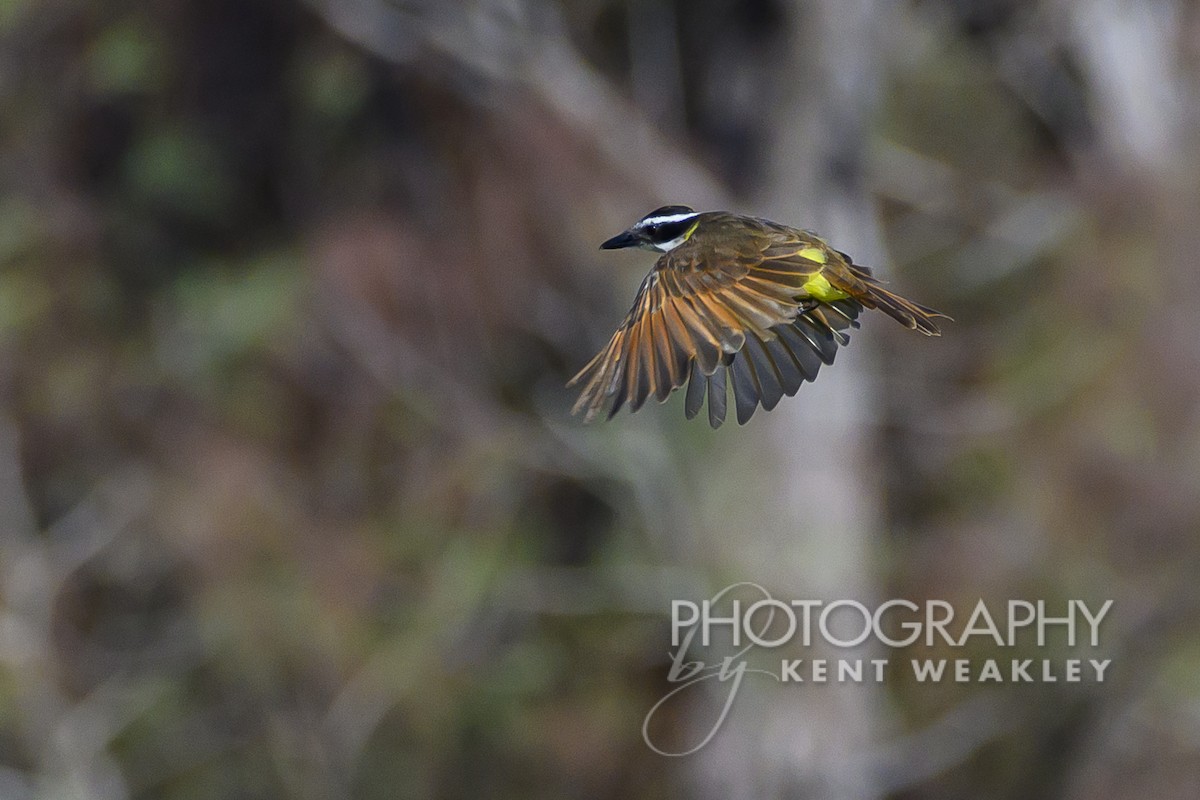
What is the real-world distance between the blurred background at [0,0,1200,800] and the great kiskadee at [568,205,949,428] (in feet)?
30.2

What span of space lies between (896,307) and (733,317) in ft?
1.78

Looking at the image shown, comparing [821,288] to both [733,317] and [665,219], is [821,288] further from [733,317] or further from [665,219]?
[665,219]

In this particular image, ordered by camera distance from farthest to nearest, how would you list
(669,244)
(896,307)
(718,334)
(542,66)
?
(542,66)
(669,244)
(896,307)
(718,334)

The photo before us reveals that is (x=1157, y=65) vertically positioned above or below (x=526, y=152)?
above

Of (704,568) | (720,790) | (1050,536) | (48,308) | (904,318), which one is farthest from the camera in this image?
(48,308)

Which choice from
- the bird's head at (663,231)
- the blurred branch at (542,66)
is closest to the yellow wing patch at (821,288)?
the bird's head at (663,231)

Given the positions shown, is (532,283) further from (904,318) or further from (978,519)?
(904,318)

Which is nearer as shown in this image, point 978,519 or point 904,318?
point 904,318

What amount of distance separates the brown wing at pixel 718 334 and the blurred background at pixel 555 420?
9330mm

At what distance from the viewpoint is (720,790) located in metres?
15.9

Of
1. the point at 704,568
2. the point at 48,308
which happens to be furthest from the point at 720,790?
the point at 48,308

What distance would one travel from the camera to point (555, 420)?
16.2 meters

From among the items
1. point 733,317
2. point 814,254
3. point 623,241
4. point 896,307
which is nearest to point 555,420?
point 623,241

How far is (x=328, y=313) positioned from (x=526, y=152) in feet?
7.57
